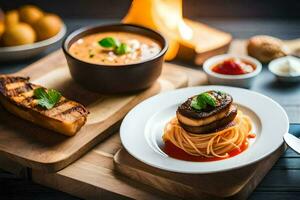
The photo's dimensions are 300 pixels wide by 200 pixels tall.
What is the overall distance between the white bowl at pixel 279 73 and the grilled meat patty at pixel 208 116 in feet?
2.69

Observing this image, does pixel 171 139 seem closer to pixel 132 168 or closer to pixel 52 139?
pixel 132 168

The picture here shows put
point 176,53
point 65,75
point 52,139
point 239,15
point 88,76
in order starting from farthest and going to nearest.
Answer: point 239,15
point 176,53
point 65,75
point 88,76
point 52,139

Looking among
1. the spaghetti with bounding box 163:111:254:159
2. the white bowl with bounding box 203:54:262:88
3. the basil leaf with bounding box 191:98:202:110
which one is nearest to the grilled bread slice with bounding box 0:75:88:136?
the spaghetti with bounding box 163:111:254:159

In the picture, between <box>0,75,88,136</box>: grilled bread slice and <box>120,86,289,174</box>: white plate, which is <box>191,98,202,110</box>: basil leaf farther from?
<box>0,75,88,136</box>: grilled bread slice

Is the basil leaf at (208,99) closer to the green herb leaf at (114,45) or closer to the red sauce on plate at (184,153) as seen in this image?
the red sauce on plate at (184,153)

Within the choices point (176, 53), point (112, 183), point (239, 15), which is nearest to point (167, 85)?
point (176, 53)

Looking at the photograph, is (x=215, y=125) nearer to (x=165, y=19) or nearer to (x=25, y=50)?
(x=165, y=19)

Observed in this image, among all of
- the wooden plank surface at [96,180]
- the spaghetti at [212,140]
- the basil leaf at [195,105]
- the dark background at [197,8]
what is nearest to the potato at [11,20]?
the dark background at [197,8]

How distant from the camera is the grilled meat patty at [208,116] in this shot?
8.61 feet

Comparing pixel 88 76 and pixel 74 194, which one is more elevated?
pixel 88 76

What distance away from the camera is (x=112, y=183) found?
2613mm

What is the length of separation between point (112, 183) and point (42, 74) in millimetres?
1162

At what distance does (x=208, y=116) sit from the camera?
2.62 m

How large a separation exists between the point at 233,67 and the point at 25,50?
1.31m
